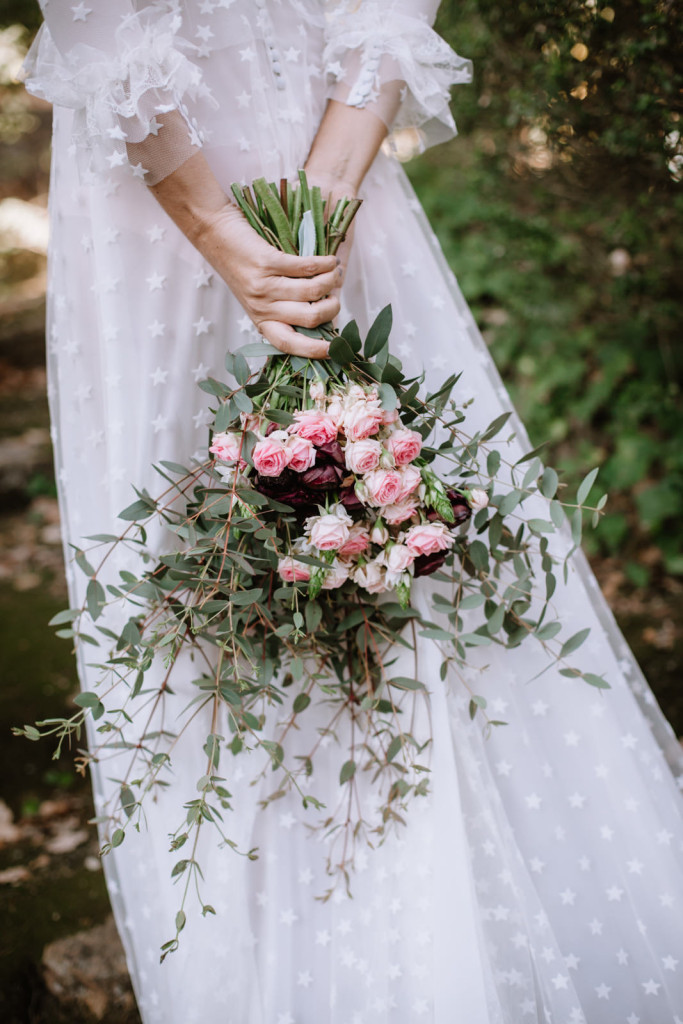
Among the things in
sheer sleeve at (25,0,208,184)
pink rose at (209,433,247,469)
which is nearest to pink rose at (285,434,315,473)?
pink rose at (209,433,247,469)

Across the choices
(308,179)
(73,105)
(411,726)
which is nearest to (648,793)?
(411,726)

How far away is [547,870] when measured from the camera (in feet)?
4.90

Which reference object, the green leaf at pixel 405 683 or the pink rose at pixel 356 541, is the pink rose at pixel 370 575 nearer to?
the pink rose at pixel 356 541

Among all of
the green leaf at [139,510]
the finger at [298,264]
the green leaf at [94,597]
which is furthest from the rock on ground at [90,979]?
the finger at [298,264]

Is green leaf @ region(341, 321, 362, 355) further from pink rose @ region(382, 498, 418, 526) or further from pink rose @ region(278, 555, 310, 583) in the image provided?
pink rose @ region(278, 555, 310, 583)

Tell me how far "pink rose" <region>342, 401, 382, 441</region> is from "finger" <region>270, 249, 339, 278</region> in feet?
1.02

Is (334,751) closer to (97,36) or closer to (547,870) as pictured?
(547,870)

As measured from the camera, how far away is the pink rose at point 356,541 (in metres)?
1.22

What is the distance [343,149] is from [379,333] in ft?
1.63

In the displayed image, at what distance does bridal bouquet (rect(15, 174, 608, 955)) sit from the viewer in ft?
3.85

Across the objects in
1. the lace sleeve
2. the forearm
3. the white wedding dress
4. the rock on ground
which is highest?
the lace sleeve

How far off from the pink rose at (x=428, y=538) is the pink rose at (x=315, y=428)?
205mm

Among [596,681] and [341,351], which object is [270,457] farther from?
[596,681]

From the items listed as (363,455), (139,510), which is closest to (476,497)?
(363,455)
